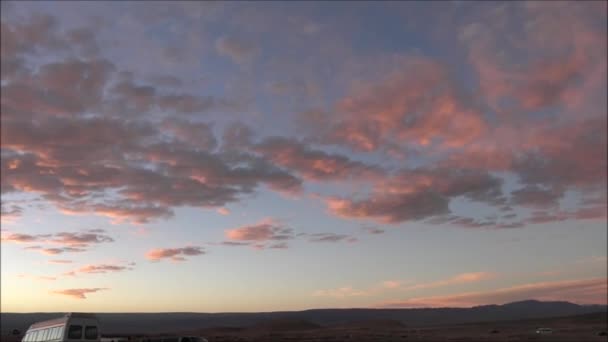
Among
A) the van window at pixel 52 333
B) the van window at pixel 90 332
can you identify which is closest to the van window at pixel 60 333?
the van window at pixel 52 333

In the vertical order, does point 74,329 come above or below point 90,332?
above

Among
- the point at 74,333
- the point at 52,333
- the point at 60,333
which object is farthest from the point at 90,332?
the point at 52,333

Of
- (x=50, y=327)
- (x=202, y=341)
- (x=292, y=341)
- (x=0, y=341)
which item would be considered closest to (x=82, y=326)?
(x=50, y=327)

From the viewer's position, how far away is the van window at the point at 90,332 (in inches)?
1768

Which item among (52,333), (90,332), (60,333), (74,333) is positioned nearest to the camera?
(74,333)

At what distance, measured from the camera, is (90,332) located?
148ft

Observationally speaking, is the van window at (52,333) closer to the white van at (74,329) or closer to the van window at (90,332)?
the white van at (74,329)

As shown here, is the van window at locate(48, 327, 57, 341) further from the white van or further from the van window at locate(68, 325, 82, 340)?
the van window at locate(68, 325, 82, 340)

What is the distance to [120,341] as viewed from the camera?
4991 cm

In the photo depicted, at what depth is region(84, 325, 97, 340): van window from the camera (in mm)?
44906

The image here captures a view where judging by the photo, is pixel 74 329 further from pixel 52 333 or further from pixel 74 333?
pixel 52 333

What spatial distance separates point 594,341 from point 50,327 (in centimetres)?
8622

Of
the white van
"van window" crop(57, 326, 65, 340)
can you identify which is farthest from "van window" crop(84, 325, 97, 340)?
"van window" crop(57, 326, 65, 340)

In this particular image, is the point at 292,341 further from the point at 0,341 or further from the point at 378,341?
the point at 0,341
